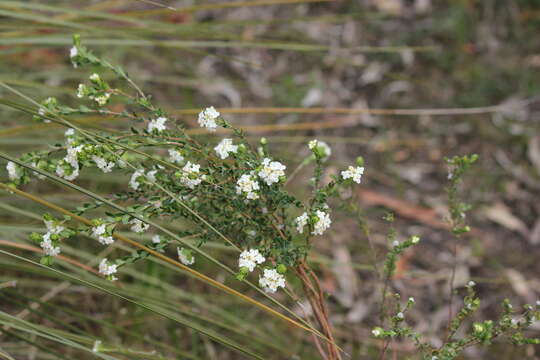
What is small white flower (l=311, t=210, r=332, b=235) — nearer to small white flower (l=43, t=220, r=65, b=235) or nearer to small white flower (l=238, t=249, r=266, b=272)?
small white flower (l=238, t=249, r=266, b=272)

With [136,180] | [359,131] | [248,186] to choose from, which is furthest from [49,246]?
[359,131]

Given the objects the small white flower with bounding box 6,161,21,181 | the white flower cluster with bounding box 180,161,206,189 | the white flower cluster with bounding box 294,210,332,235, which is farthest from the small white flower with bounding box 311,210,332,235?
the small white flower with bounding box 6,161,21,181

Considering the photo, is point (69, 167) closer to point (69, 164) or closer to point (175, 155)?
point (69, 164)

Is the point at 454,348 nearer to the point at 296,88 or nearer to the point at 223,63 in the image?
the point at 296,88

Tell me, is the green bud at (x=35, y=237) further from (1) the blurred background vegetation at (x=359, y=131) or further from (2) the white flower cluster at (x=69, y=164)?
(1) the blurred background vegetation at (x=359, y=131)

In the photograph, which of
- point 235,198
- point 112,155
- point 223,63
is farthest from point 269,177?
point 223,63

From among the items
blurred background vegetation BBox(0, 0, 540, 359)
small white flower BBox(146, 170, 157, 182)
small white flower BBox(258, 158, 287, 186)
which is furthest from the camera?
blurred background vegetation BBox(0, 0, 540, 359)

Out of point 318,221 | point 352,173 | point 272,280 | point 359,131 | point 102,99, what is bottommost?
point 272,280

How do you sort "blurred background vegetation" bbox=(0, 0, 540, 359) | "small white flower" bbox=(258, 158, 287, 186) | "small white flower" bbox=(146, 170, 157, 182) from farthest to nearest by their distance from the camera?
1. "blurred background vegetation" bbox=(0, 0, 540, 359)
2. "small white flower" bbox=(146, 170, 157, 182)
3. "small white flower" bbox=(258, 158, 287, 186)
